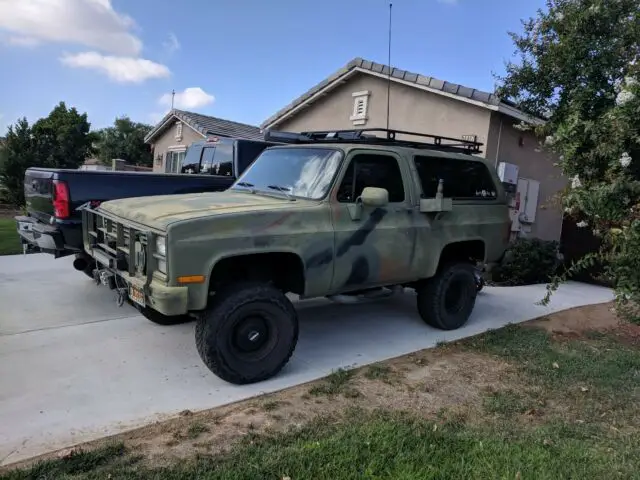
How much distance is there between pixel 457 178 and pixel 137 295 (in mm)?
3702

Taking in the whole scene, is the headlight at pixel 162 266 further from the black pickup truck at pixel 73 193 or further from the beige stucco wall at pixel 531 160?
the beige stucco wall at pixel 531 160

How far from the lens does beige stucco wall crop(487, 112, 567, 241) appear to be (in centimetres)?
934

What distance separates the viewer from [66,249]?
5.88 meters

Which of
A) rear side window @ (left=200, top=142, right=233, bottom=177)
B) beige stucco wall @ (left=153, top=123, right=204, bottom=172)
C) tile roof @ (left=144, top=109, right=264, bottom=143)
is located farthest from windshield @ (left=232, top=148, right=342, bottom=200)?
beige stucco wall @ (left=153, top=123, right=204, bottom=172)

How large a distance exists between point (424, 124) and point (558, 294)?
412 centimetres

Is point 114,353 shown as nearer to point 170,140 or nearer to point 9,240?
point 9,240

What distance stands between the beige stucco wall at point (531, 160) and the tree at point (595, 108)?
212cm

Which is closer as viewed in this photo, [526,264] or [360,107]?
[526,264]

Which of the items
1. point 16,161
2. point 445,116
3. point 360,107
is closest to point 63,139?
point 16,161

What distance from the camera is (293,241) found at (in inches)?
166

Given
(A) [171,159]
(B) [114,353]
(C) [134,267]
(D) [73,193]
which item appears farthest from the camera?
(A) [171,159]

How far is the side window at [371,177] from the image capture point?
15.6ft

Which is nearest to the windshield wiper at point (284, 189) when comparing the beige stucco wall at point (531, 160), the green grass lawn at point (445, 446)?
the green grass lawn at point (445, 446)

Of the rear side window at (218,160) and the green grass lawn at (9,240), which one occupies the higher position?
the rear side window at (218,160)
